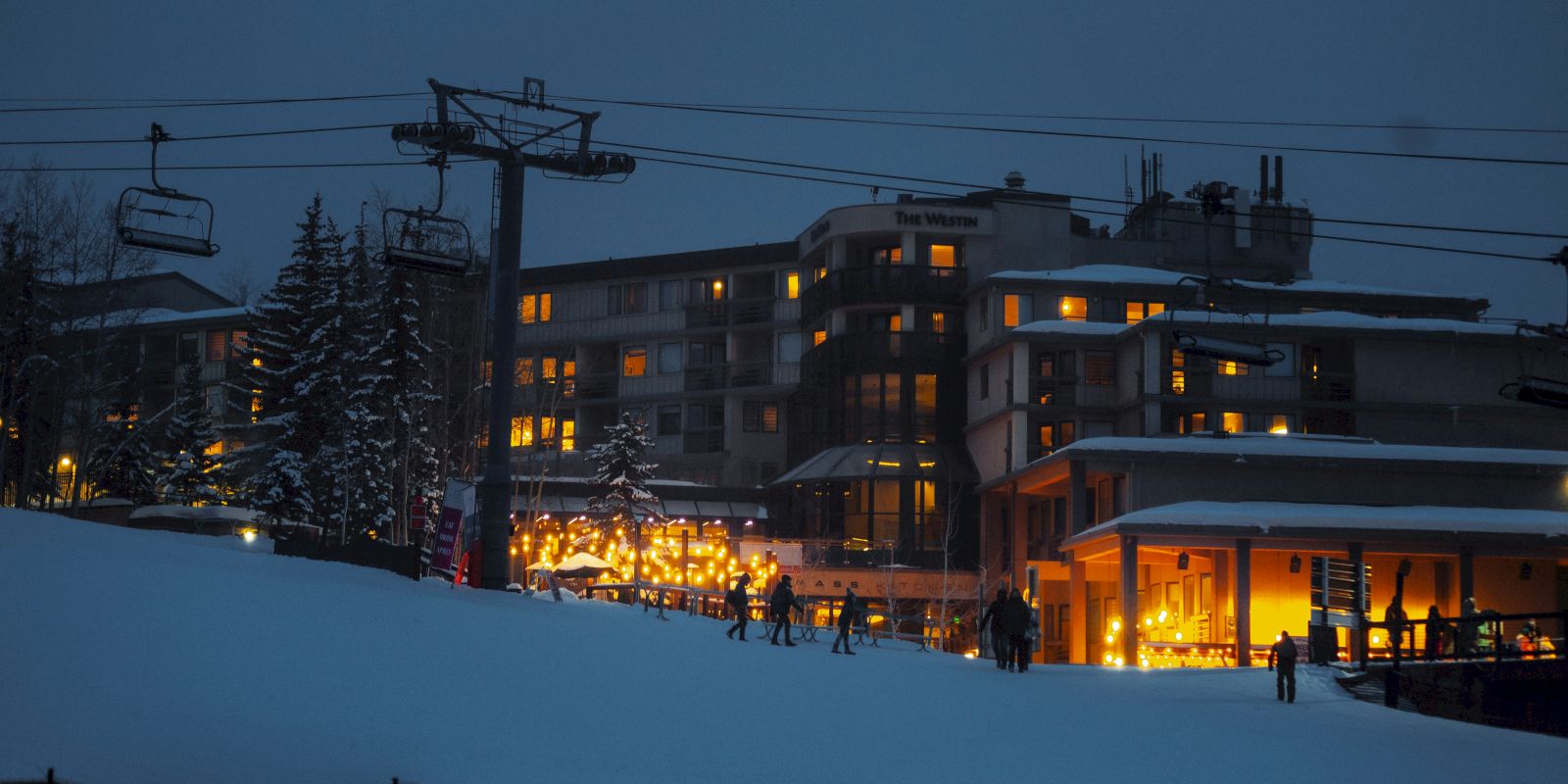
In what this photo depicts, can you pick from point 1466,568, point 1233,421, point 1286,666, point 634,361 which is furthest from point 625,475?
point 1286,666

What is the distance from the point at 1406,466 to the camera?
49.0 m

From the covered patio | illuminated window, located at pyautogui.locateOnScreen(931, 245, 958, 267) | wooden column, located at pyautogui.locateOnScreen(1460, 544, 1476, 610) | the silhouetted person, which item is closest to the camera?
the silhouetted person

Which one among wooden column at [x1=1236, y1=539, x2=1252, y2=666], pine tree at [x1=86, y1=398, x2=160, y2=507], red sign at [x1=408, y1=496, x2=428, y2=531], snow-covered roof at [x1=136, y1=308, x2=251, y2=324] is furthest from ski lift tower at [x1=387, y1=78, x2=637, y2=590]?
snow-covered roof at [x1=136, y1=308, x2=251, y2=324]

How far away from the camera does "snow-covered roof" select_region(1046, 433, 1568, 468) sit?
158ft

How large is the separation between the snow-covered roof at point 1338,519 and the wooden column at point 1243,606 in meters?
0.69

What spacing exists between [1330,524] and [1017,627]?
43.1 feet

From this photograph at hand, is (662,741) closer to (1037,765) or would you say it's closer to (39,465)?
(1037,765)

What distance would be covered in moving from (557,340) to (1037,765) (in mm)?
59098

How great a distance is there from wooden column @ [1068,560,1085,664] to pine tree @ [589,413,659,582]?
53.3 feet

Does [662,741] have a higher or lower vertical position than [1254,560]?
lower

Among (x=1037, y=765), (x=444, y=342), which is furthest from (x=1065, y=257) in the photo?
(x=1037, y=765)

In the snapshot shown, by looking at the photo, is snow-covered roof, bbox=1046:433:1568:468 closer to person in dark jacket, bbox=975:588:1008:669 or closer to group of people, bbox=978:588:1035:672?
person in dark jacket, bbox=975:588:1008:669

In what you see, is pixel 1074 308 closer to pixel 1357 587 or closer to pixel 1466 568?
pixel 1357 587

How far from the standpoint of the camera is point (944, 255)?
223 feet
